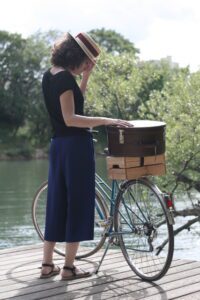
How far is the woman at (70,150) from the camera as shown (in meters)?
4.45

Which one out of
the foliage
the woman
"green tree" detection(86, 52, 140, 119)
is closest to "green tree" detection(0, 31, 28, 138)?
"green tree" detection(86, 52, 140, 119)

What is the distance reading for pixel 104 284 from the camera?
458 centimetres

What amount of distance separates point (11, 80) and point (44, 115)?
5.70 meters

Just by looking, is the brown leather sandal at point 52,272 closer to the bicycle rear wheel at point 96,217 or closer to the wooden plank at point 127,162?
the bicycle rear wheel at point 96,217

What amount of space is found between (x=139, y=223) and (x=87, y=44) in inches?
53.6

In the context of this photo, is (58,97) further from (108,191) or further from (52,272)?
(52,272)

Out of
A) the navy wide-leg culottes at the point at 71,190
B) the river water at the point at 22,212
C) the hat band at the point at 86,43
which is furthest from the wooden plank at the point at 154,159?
the river water at the point at 22,212

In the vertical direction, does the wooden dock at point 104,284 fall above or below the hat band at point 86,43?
below

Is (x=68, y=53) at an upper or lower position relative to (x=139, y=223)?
upper

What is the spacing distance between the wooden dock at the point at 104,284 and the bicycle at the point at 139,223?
0.41 ft

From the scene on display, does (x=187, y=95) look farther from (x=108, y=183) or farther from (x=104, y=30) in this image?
(x=104, y=30)

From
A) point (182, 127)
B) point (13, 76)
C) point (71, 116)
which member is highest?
point (13, 76)

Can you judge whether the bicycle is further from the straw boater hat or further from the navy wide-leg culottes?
the straw boater hat

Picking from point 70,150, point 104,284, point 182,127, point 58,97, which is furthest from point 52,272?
point 182,127
